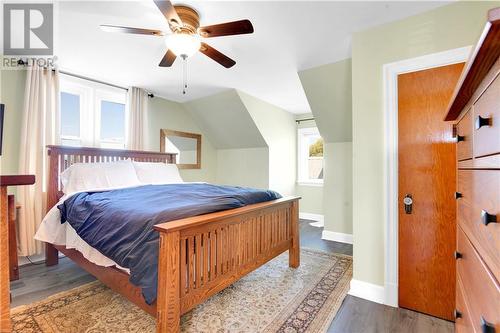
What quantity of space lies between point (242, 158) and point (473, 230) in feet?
14.2

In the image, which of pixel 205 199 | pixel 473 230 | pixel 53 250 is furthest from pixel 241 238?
pixel 53 250

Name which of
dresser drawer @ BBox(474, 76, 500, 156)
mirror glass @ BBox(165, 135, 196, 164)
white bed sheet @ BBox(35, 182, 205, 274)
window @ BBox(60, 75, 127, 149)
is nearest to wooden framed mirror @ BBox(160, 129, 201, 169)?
mirror glass @ BBox(165, 135, 196, 164)

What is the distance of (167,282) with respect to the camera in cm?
138

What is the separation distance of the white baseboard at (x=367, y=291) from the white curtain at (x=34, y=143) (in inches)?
136

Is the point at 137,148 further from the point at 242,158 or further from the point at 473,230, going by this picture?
the point at 473,230

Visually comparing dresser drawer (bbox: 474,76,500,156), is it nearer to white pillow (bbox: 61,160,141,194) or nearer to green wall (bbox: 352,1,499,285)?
green wall (bbox: 352,1,499,285)

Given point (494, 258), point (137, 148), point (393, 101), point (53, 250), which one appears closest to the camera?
point (494, 258)

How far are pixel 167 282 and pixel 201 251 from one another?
1.08ft

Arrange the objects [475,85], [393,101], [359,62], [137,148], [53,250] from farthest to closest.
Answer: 1. [137,148]
2. [53,250]
3. [359,62]
4. [393,101]
5. [475,85]

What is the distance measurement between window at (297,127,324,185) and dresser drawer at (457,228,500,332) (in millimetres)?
4416

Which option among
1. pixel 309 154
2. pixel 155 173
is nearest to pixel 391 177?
pixel 155 173

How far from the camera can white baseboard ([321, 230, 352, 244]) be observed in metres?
3.55

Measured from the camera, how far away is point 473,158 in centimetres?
81

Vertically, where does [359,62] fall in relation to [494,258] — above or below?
above
